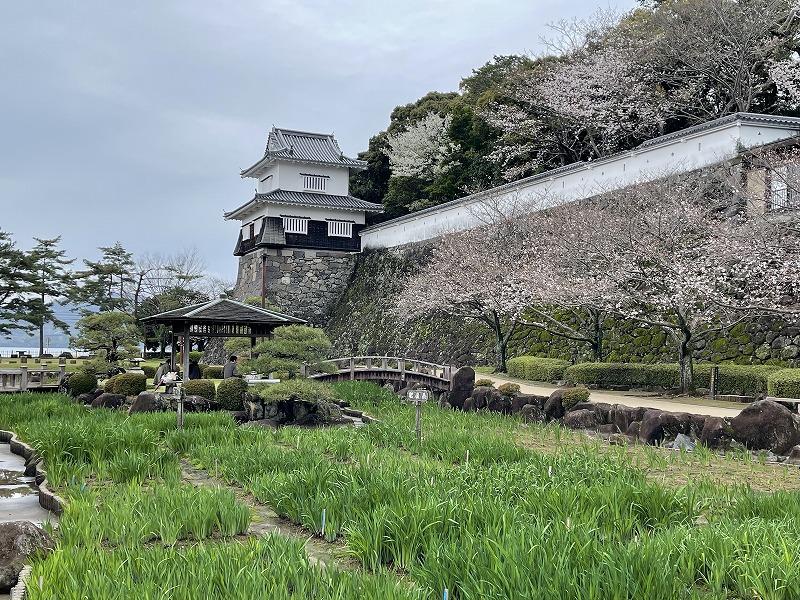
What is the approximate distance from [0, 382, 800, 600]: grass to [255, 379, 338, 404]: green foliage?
17.8 feet

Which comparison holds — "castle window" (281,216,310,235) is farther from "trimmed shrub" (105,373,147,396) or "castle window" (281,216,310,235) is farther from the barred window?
"trimmed shrub" (105,373,147,396)

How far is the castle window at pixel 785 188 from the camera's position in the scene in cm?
1451

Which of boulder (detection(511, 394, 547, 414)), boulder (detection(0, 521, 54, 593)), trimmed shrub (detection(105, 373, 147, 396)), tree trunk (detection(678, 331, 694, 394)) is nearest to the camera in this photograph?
boulder (detection(0, 521, 54, 593))

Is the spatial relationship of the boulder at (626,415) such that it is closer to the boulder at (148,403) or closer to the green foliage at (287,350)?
the green foliage at (287,350)

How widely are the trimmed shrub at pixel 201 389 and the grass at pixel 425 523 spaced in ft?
21.7

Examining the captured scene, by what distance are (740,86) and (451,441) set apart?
70.0ft

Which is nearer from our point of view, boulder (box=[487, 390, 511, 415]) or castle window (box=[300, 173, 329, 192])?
boulder (box=[487, 390, 511, 415])

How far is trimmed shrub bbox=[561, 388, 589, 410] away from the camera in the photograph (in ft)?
42.6

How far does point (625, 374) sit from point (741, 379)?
9.43 ft

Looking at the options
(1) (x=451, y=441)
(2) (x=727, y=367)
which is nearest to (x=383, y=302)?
(2) (x=727, y=367)

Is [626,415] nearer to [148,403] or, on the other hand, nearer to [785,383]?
[785,383]

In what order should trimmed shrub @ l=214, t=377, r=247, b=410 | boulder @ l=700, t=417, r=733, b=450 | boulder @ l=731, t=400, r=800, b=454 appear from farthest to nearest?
trimmed shrub @ l=214, t=377, r=247, b=410 < boulder @ l=700, t=417, r=733, b=450 < boulder @ l=731, t=400, r=800, b=454

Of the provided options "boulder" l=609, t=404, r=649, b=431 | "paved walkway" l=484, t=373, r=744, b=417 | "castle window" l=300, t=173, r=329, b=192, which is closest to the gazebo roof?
"paved walkway" l=484, t=373, r=744, b=417

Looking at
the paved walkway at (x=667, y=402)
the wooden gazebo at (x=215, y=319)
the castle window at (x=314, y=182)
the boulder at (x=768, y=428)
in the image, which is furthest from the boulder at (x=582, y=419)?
the castle window at (x=314, y=182)
